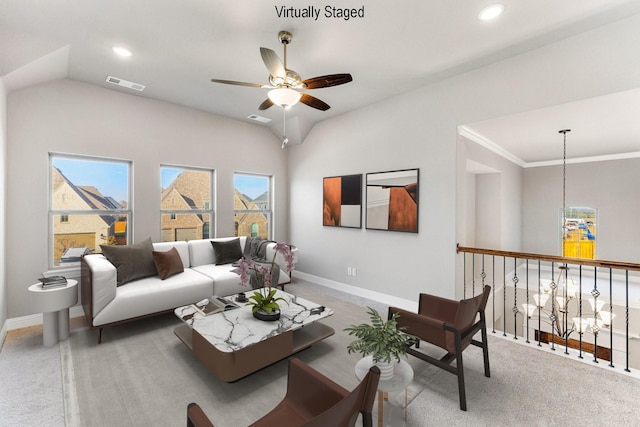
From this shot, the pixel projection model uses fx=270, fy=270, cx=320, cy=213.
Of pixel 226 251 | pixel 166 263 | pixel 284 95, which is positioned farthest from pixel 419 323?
pixel 226 251

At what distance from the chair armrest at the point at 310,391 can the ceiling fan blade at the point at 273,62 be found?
2.16 metres

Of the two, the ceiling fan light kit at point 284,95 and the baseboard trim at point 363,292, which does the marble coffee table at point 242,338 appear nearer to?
the baseboard trim at point 363,292

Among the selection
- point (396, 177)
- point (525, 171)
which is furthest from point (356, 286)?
point (525, 171)

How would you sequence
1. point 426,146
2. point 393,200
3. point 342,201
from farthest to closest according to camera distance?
point 342,201 → point 393,200 → point 426,146

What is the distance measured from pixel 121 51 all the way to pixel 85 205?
84.7 inches

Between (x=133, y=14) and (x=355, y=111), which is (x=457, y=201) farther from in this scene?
(x=133, y=14)

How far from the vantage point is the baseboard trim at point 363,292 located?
3889 mm

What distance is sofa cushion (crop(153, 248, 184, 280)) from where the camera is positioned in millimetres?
3523

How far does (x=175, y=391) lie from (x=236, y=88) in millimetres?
3552

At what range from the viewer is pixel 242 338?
7.11 feet

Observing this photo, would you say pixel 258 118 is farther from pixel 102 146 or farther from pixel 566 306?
pixel 566 306

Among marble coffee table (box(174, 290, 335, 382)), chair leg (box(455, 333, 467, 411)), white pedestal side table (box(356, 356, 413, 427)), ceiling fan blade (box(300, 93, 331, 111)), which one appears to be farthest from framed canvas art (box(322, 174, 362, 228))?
white pedestal side table (box(356, 356, 413, 427))

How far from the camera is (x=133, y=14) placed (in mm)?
2340

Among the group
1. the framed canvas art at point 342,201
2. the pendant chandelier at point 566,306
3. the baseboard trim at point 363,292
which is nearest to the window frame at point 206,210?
the baseboard trim at point 363,292
